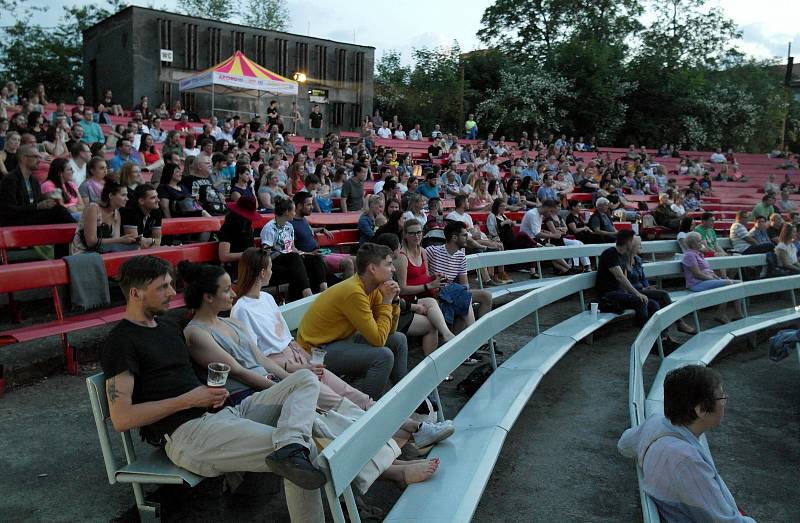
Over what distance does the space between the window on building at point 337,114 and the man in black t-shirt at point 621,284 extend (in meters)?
27.4

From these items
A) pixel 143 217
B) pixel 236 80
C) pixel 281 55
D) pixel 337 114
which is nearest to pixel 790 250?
pixel 143 217

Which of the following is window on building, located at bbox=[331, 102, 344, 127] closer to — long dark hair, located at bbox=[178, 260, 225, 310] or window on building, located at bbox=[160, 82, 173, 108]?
window on building, located at bbox=[160, 82, 173, 108]

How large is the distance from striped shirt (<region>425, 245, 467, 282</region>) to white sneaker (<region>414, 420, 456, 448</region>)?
315 centimetres

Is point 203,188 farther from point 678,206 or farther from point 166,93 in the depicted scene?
point 166,93

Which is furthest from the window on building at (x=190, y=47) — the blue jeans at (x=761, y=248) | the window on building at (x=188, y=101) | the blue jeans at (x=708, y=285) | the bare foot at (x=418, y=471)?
the bare foot at (x=418, y=471)

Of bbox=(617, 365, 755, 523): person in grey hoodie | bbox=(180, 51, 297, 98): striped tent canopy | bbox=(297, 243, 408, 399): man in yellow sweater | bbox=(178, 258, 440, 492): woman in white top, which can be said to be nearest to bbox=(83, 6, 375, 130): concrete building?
bbox=(180, 51, 297, 98): striped tent canopy

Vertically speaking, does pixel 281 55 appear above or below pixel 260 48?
below

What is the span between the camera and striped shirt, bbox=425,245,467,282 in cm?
719

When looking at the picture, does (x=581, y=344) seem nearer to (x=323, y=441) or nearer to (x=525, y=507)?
(x=525, y=507)

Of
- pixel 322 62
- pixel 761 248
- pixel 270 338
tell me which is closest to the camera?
pixel 270 338

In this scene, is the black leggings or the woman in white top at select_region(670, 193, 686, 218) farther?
the woman in white top at select_region(670, 193, 686, 218)

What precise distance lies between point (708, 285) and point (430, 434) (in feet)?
22.6

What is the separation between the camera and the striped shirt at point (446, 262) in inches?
283

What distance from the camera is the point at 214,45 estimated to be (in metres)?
30.0
